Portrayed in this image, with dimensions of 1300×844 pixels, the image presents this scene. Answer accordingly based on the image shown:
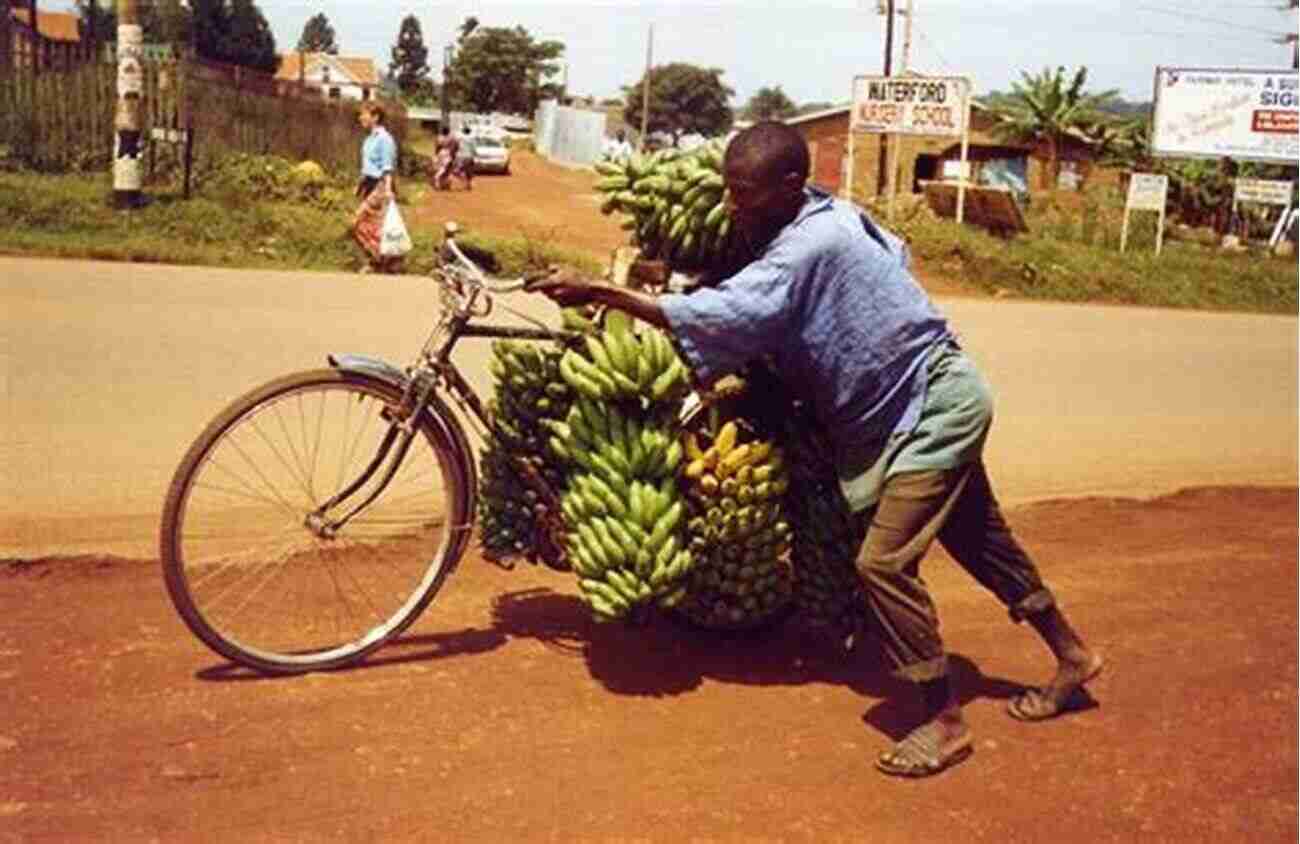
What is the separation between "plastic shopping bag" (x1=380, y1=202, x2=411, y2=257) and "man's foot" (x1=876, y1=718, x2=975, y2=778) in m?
11.5

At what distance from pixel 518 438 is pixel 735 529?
70cm

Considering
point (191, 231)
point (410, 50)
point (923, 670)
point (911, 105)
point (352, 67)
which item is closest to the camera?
point (923, 670)

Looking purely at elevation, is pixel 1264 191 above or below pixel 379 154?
above

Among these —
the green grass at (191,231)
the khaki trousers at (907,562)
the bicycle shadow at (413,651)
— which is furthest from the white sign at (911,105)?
the khaki trousers at (907,562)

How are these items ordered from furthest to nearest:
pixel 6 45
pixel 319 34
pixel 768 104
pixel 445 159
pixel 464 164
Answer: pixel 768 104 < pixel 464 164 < pixel 445 159 < pixel 6 45 < pixel 319 34

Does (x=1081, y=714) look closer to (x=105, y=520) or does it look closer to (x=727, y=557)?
(x=727, y=557)

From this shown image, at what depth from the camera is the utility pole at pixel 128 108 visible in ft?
46.8

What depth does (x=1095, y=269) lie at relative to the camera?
20.8 metres

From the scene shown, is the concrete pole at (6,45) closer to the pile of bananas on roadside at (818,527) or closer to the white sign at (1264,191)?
the pile of bananas on roadside at (818,527)

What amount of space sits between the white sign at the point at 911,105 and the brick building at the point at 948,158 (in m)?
15.7

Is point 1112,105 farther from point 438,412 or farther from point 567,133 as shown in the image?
point 438,412

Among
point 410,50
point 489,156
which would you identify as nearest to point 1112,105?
point 489,156

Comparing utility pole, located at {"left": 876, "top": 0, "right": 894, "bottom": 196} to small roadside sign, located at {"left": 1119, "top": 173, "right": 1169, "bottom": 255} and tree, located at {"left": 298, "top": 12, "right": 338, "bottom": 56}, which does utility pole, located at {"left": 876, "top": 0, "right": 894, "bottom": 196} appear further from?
tree, located at {"left": 298, "top": 12, "right": 338, "bottom": 56}

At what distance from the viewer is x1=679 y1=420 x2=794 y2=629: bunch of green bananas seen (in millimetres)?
3641
